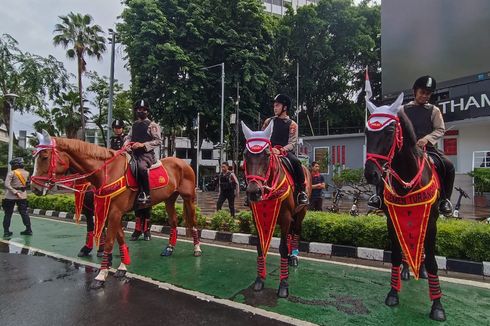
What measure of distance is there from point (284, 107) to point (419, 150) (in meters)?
2.18

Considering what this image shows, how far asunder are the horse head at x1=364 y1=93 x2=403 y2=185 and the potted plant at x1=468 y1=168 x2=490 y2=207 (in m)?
14.8

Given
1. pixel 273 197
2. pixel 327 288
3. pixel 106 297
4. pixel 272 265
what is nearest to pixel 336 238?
pixel 272 265

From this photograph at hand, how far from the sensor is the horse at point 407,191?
3.72 meters

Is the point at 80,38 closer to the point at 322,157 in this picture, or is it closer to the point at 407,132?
the point at 322,157

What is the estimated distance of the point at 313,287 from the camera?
204 inches

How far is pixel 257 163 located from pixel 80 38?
28880 millimetres

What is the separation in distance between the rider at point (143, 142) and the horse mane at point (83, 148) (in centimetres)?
48

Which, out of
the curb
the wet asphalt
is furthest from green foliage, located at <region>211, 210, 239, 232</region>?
the wet asphalt

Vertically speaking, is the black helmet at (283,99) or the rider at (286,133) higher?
the black helmet at (283,99)

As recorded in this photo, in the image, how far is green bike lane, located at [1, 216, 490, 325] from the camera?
4215 mm

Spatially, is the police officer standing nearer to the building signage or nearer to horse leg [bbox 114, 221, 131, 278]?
horse leg [bbox 114, 221, 131, 278]

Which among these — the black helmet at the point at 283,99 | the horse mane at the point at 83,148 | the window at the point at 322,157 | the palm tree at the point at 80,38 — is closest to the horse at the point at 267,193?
the black helmet at the point at 283,99

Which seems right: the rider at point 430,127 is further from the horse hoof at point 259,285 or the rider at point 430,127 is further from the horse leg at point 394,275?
the horse hoof at point 259,285

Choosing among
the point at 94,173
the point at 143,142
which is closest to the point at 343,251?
the point at 143,142
